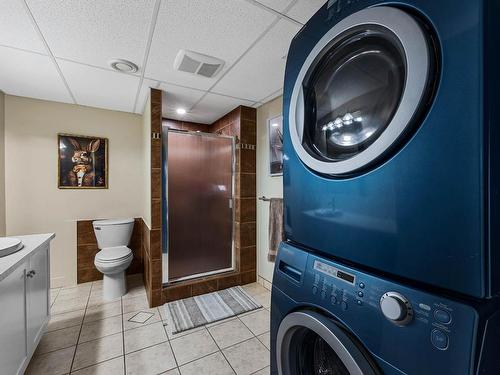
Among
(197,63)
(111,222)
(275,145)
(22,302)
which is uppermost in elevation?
(197,63)

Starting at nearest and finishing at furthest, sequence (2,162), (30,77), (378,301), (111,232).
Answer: (378,301), (30,77), (2,162), (111,232)

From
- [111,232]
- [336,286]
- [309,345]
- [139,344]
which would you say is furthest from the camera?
[111,232]

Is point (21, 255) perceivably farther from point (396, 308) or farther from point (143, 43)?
point (396, 308)

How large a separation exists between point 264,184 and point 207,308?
141cm

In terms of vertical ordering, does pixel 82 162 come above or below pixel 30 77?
below

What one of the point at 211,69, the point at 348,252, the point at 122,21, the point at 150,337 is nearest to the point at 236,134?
the point at 211,69

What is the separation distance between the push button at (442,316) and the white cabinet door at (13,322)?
1.66 m

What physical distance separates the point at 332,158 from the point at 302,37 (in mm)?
507

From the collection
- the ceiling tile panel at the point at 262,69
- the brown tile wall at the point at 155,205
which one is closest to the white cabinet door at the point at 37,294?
the brown tile wall at the point at 155,205

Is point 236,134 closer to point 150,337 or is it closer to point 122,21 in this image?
point 122,21

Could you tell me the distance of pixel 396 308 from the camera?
0.53m

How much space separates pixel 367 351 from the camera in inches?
23.6

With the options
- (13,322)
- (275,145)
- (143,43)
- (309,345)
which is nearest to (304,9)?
(143,43)
